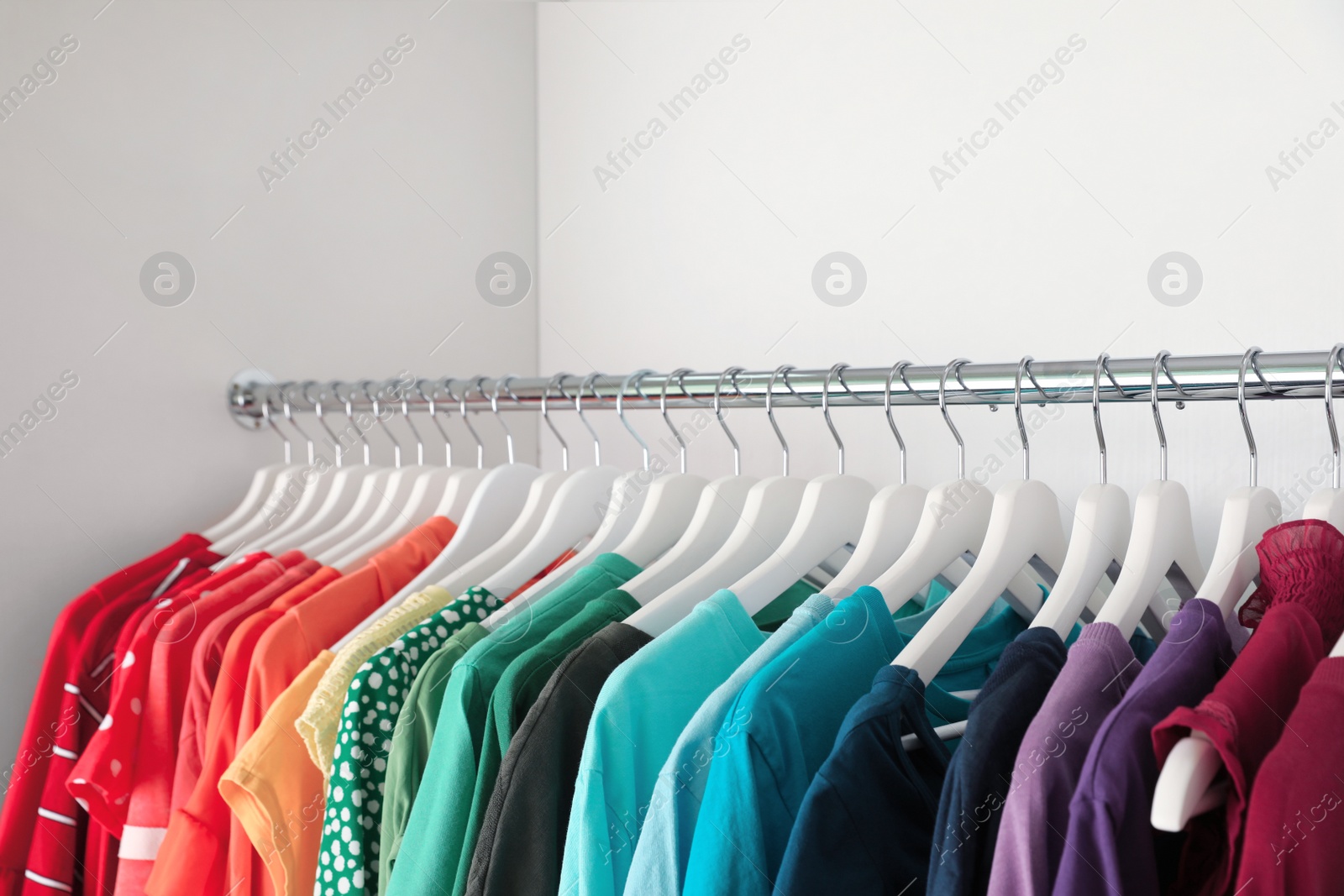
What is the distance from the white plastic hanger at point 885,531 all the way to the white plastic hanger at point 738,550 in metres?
0.10

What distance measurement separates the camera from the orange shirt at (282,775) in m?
0.98

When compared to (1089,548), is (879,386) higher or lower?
higher

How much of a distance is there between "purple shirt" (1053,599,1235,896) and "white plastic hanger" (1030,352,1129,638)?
16 cm

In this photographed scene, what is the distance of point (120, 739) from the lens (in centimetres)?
114

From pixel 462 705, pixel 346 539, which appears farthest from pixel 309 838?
pixel 346 539

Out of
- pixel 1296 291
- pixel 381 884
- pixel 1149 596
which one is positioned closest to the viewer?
pixel 1149 596

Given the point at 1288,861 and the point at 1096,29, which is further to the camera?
the point at 1096,29

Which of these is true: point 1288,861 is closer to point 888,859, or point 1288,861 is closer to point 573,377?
point 888,859

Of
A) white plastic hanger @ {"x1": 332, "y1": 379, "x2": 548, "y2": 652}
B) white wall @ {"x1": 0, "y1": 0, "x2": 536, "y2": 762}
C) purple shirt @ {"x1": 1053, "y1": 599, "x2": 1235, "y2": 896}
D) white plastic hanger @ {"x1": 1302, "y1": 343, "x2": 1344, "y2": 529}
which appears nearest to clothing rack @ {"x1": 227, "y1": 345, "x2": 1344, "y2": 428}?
white plastic hanger @ {"x1": 1302, "y1": 343, "x2": 1344, "y2": 529}

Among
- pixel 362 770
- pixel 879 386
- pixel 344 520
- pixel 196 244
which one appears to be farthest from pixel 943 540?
pixel 196 244

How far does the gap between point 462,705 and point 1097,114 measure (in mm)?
1196

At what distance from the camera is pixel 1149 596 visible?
32.8 inches

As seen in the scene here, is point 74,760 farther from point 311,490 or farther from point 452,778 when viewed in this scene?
point 452,778

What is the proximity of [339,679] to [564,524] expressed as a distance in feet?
1.05
